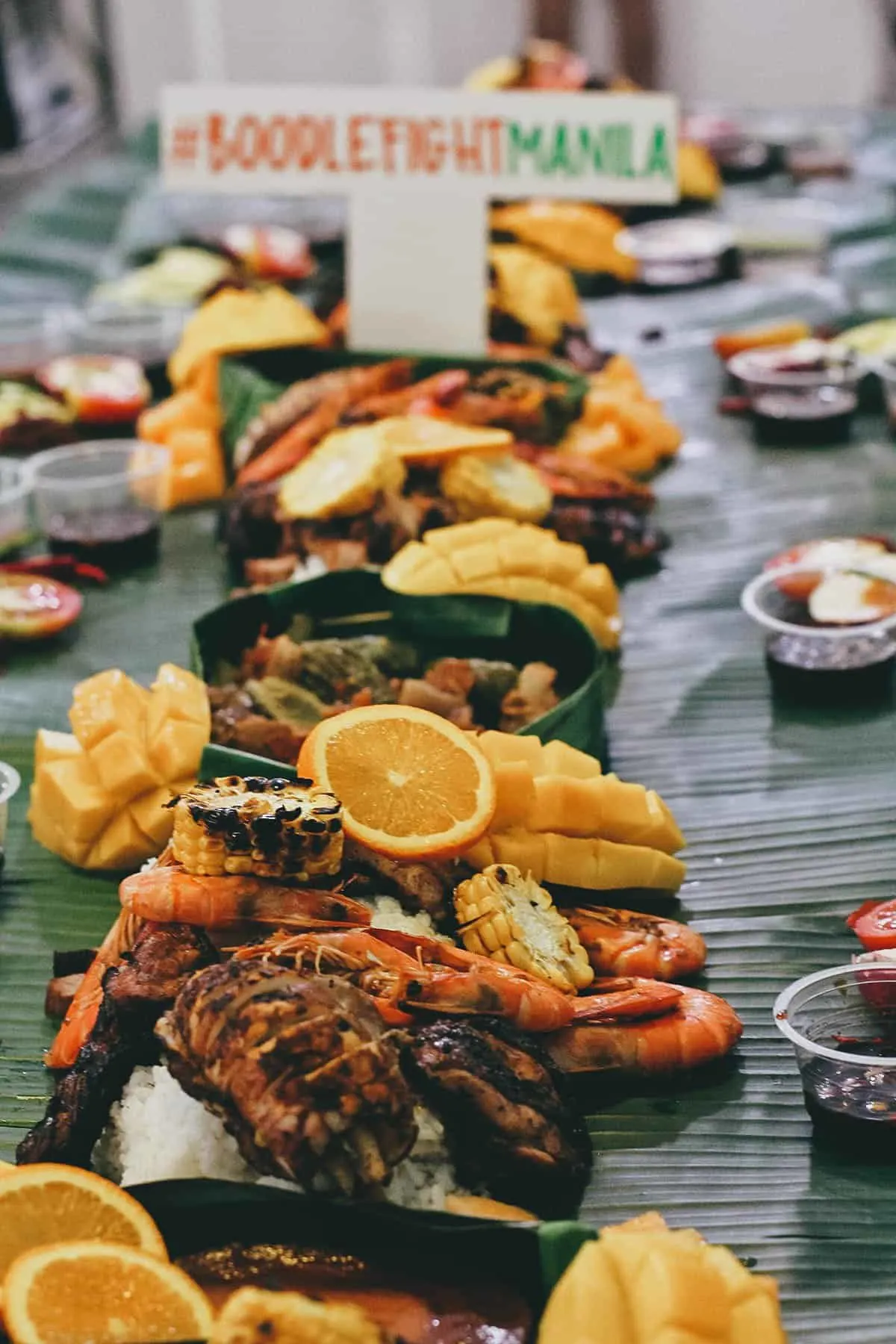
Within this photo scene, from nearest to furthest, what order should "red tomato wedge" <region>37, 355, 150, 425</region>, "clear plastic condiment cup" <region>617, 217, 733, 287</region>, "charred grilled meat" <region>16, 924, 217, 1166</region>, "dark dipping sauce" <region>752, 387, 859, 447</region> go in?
"charred grilled meat" <region>16, 924, 217, 1166</region>
"dark dipping sauce" <region>752, 387, 859, 447</region>
"red tomato wedge" <region>37, 355, 150, 425</region>
"clear plastic condiment cup" <region>617, 217, 733, 287</region>

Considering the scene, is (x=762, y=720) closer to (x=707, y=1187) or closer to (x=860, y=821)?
(x=860, y=821)

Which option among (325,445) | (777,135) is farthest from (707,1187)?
(777,135)

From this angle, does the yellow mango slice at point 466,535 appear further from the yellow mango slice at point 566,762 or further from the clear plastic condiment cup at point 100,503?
the clear plastic condiment cup at point 100,503

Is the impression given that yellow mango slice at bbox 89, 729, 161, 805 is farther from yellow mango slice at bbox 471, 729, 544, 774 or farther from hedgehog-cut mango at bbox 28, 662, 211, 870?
yellow mango slice at bbox 471, 729, 544, 774

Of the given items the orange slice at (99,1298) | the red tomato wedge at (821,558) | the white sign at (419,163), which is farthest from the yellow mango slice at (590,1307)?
the white sign at (419,163)

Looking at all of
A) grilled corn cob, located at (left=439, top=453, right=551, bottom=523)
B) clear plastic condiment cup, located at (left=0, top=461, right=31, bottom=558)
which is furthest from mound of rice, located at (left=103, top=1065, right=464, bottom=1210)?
clear plastic condiment cup, located at (left=0, top=461, right=31, bottom=558)

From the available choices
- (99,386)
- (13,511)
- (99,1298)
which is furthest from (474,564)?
(99,386)
